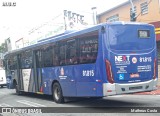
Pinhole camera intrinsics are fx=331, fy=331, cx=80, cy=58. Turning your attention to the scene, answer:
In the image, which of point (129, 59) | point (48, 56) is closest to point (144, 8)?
point (48, 56)

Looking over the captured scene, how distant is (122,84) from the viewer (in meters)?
11.5

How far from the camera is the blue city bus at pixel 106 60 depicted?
451 inches

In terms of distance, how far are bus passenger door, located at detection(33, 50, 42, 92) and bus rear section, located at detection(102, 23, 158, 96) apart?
6.11 m

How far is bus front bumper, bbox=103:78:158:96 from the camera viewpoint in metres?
11.3

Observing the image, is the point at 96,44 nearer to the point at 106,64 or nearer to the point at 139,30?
the point at 106,64

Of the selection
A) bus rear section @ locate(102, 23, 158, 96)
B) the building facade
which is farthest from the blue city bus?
the building facade

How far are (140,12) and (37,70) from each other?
13.8 m

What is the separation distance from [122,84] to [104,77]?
685mm

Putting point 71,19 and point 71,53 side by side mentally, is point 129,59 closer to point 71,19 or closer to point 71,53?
point 71,53

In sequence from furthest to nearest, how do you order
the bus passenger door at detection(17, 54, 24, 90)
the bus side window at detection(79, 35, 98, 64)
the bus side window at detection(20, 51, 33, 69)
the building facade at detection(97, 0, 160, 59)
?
1. the building facade at detection(97, 0, 160, 59)
2. the bus passenger door at detection(17, 54, 24, 90)
3. the bus side window at detection(20, 51, 33, 69)
4. the bus side window at detection(79, 35, 98, 64)

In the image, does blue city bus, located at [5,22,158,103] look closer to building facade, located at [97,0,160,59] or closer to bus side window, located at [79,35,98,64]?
bus side window, located at [79,35,98,64]

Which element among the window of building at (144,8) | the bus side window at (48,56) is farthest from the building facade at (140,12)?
the bus side window at (48,56)

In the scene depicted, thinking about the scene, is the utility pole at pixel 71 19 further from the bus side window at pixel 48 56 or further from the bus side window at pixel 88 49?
the bus side window at pixel 88 49

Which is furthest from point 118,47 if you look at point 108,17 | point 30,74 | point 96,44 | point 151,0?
point 108,17
